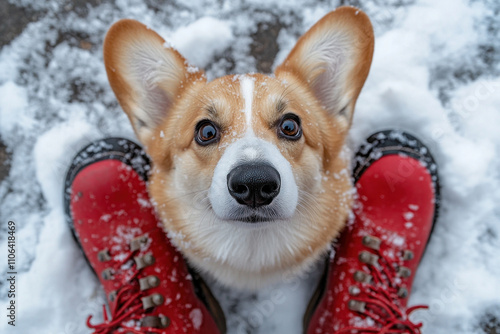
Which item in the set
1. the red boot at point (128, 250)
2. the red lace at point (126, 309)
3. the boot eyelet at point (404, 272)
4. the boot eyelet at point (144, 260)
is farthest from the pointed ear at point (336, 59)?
the red lace at point (126, 309)

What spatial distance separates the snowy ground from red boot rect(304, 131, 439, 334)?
20 cm

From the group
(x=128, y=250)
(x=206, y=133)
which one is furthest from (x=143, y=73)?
(x=128, y=250)

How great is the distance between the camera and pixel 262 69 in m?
2.47

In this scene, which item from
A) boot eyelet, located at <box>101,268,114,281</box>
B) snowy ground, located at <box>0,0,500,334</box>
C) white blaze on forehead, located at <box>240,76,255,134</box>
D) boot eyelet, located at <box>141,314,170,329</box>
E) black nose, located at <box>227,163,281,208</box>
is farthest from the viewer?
snowy ground, located at <box>0,0,500,334</box>

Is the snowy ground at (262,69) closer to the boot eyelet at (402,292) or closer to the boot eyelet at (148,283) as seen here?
the boot eyelet at (402,292)

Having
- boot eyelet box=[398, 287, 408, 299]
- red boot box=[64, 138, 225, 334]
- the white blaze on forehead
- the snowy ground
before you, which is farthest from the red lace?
boot eyelet box=[398, 287, 408, 299]

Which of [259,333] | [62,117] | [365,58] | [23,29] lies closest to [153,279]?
[259,333]

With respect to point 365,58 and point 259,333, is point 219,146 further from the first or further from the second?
point 259,333

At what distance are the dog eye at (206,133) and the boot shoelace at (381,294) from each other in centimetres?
107

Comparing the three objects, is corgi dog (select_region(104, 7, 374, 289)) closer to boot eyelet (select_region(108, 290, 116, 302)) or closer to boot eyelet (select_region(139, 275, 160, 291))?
boot eyelet (select_region(139, 275, 160, 291))

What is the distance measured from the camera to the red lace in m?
2.00

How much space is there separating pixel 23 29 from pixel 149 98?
1308mm

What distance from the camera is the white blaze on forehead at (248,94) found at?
4.94 ft

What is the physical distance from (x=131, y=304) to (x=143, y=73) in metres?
1.20
